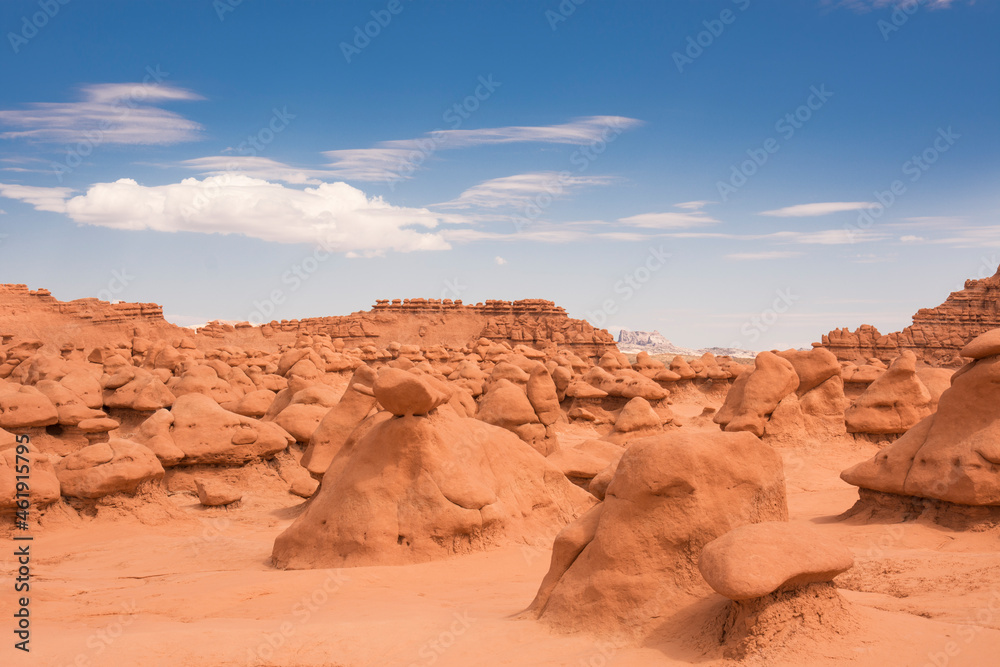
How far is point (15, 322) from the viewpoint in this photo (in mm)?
43656

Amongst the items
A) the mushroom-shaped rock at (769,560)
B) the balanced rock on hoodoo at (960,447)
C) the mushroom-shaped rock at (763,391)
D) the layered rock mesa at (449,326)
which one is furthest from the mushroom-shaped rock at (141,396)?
the layered rock mesa at (449,326)

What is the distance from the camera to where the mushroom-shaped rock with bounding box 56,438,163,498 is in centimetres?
1035

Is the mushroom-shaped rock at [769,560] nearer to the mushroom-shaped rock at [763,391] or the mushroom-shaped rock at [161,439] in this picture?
the mushroom-shaped rock at [161,439]

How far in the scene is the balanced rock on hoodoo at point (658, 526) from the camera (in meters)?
4.94

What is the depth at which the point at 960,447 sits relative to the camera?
324 inches

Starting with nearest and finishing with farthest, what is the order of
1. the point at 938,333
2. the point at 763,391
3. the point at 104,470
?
1. the point at 104,470
2. the point at 763,391
3. the point at 938,333

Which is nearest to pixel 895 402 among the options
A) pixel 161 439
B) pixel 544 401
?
pixel 544 401

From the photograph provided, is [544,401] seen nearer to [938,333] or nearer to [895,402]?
[895,402]

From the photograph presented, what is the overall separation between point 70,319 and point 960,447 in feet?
161

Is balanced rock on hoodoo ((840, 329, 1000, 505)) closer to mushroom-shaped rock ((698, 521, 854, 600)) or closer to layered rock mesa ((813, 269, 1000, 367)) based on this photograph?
mushroom-shaped rock ((698, 521, 854, 600))

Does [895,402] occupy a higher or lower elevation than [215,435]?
higher

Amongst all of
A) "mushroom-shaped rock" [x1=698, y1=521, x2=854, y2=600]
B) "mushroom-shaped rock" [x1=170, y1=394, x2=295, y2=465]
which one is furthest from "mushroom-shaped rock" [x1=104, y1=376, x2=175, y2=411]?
"mushroom-shaped rock" [x1=698, y1=521, x2=854, y2=600]

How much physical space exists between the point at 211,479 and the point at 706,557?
32.4 ft

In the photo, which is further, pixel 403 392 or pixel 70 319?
pixel 70 319
